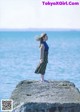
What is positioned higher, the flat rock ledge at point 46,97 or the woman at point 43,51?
the woman at point 43,51

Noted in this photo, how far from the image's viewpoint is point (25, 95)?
6055mm

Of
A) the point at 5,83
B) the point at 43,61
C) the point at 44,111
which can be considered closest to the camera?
the point at 44,111

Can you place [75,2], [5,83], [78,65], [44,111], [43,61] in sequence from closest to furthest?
[44,111]
[75,2]
[43,61]
[5,83]
[78,65]

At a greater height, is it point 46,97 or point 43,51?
point 43,51

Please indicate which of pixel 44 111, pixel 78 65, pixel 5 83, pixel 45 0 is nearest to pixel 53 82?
pixel 45 0

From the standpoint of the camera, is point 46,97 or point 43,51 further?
point 43,51

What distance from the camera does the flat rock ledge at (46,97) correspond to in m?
5.33

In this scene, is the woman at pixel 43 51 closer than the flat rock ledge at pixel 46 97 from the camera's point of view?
No

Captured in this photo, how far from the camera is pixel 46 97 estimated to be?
587 centimetres

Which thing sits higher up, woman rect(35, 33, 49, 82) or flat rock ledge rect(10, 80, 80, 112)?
woman rect(35, 33, 49, 82)

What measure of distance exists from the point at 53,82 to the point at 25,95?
3.01 ft

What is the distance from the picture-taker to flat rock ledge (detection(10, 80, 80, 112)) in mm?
5332

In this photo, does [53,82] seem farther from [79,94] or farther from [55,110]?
[55,110]

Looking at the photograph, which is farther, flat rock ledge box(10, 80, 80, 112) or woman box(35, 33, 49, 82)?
woman box(35, 33, 49, 82)
